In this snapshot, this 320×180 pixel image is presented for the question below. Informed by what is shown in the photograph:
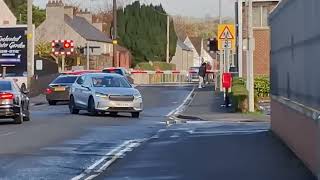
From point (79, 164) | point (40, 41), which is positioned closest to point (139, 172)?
point (79, 164)

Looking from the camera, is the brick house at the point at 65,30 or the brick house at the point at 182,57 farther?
the brick house at the point at 182,57

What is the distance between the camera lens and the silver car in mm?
27922

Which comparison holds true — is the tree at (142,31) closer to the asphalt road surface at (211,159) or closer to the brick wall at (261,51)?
the brick wall at (261,51)

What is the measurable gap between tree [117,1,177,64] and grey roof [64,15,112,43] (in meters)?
2.67

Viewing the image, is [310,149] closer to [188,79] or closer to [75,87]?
[75,87]

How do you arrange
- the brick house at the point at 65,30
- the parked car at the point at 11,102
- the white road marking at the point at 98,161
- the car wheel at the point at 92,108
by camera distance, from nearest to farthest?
the white road marking at the point at 98,161 → the parked car at the point at 11,102 → the car wheel at the point at 92,108 → the brick house at the point at 65,30

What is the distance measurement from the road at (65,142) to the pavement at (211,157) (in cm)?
58

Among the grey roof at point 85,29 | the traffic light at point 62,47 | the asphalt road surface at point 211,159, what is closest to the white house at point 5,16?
the grey roof at point 85,29

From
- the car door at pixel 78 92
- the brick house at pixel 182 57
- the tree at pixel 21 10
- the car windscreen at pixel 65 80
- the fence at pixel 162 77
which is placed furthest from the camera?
the brick house at pixel 182 57

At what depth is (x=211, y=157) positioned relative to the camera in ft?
49.7

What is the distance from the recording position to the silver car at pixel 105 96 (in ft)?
91.6

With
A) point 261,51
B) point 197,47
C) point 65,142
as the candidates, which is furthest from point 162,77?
point 65,142

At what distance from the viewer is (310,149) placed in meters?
12.5

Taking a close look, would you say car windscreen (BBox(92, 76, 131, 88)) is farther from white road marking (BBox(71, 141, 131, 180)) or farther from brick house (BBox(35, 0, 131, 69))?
brick house (BBox(35, 0, 131, 69))
